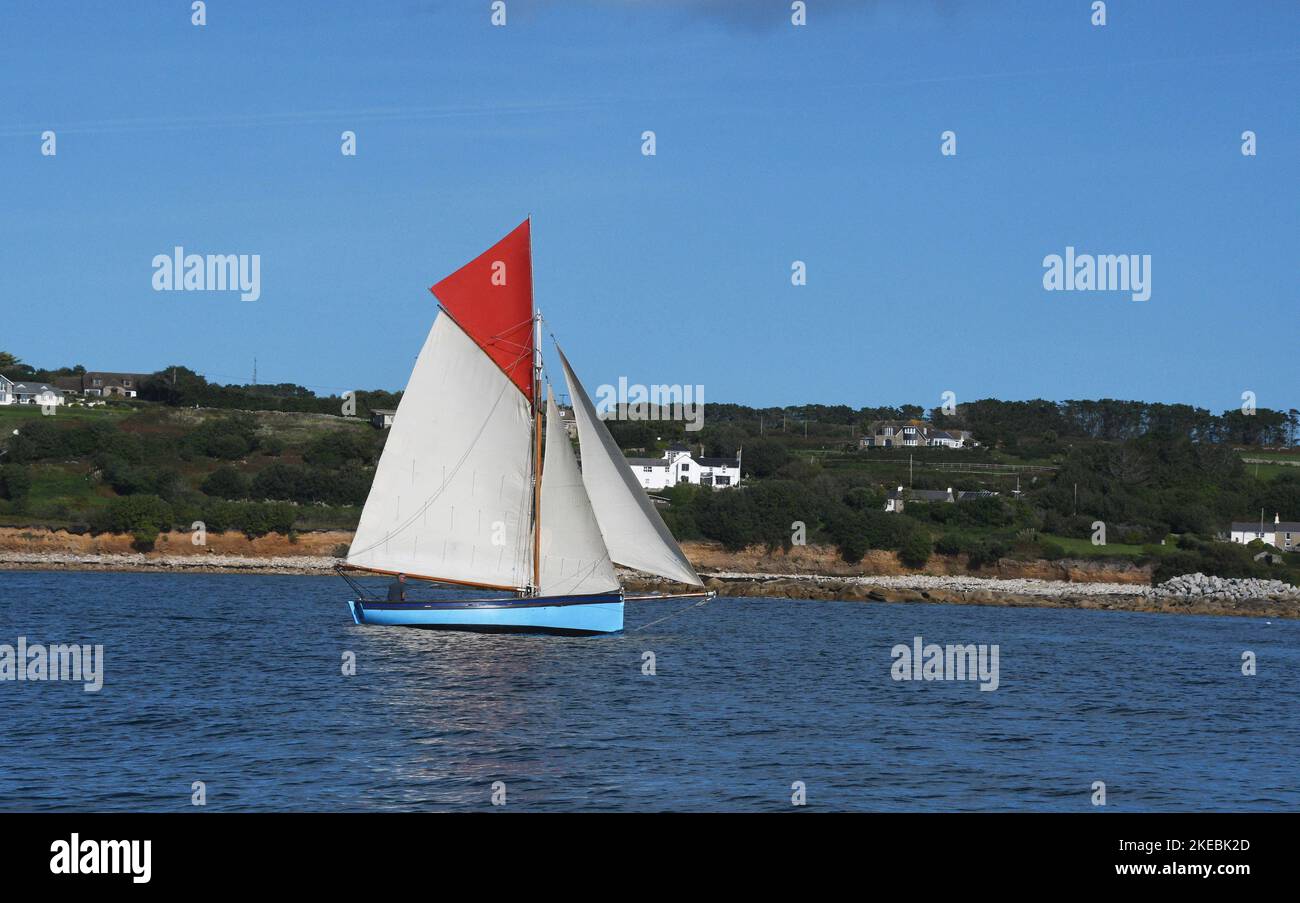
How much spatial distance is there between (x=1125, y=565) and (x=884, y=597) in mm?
22856

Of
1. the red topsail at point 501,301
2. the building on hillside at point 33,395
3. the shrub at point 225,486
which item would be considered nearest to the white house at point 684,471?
the shrub at point 225,486

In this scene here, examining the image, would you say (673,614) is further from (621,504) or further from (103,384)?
(103,384)

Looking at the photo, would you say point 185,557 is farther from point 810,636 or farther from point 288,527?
point 810,636

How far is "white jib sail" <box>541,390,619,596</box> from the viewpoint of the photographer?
45.1 metres

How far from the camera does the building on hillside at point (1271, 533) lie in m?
115

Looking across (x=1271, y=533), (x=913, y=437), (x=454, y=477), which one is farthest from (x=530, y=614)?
(x=913, y=437)

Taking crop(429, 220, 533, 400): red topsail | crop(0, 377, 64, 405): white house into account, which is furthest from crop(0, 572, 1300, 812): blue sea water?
crop(0, 377, 64, 405): white house

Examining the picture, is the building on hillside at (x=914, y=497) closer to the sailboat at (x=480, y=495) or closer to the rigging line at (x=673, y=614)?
the rigging line at (x=673, y=614)

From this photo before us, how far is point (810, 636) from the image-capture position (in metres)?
56.0

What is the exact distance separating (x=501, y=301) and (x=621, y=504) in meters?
8.35

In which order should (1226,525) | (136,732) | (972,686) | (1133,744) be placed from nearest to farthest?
(136,732)
(1133,744)
(972,686)
(1226,525)

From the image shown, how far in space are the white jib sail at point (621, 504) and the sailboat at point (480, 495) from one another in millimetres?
841
